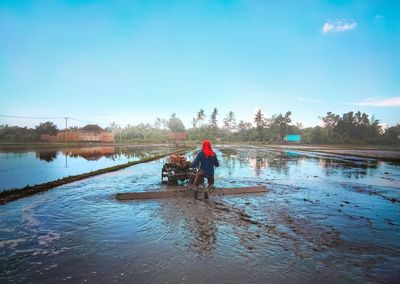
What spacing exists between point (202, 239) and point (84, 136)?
7324cm

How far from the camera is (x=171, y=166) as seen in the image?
10.1 m

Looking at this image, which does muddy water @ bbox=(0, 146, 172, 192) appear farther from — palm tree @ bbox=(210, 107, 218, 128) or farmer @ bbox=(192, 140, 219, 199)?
palm tree @ bbox=(210, 107, 218, 128)

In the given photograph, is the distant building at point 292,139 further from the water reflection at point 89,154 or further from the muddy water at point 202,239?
the muddy water at point 202,239

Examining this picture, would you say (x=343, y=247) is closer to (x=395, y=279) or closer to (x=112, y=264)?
(x=395, y=279)

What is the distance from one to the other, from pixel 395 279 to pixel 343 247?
39.3 inches

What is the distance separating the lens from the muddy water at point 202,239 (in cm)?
347

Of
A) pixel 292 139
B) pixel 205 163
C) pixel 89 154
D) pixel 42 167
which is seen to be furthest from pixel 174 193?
pixel 292 139

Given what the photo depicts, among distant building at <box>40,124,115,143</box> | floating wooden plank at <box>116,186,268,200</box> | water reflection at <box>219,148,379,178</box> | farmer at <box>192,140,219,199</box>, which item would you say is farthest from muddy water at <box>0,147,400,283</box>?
distant building at <box>40,124,115,143</box>

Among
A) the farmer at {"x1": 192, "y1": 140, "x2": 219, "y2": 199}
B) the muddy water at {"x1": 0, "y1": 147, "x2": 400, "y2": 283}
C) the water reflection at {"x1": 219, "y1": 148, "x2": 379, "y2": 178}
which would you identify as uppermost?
the farmer at {"x1": 192, "y1": 140, "x2": 219, "y2": 199}

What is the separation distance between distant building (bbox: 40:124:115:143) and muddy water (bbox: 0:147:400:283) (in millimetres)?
61766

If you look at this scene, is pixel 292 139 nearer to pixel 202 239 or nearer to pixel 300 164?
pixel 300 164

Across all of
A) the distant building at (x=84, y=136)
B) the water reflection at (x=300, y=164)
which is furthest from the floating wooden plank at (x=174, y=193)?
the distant building at (x=84, y=136)

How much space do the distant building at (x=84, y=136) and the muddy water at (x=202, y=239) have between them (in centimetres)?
6177

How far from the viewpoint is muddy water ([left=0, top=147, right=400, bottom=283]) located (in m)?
3.47
